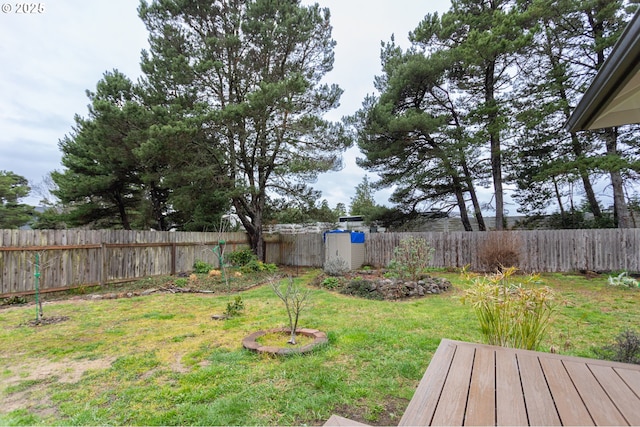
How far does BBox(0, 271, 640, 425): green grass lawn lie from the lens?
220 cm

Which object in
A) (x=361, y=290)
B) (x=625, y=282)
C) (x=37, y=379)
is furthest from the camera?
(x=625, y=282)

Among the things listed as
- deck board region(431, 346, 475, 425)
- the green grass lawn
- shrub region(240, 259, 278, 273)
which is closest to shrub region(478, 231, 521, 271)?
the green grass lawn

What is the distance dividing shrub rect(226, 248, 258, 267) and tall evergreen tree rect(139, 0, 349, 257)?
84 cm

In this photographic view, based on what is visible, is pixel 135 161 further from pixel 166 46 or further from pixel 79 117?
pixel 166 46

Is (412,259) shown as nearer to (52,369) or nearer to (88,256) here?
(52,369)

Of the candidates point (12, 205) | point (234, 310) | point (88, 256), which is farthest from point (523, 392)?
point (12, 205)

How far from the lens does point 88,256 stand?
7332mm

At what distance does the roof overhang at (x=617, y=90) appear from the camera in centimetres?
165

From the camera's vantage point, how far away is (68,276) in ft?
22.8

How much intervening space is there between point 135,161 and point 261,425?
11196 millimetres

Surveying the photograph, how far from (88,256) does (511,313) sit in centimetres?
873


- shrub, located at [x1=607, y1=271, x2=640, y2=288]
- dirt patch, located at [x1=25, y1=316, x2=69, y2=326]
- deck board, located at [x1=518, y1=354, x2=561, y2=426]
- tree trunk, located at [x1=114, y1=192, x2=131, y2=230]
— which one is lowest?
dirt patch, located at [x1=25, y1=316, x2=69, y2=326]

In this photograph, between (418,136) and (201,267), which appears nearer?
(201,267)

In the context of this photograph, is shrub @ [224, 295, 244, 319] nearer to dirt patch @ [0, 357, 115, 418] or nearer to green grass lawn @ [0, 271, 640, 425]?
green grass lawn @ [0, 271, 640, 425]
